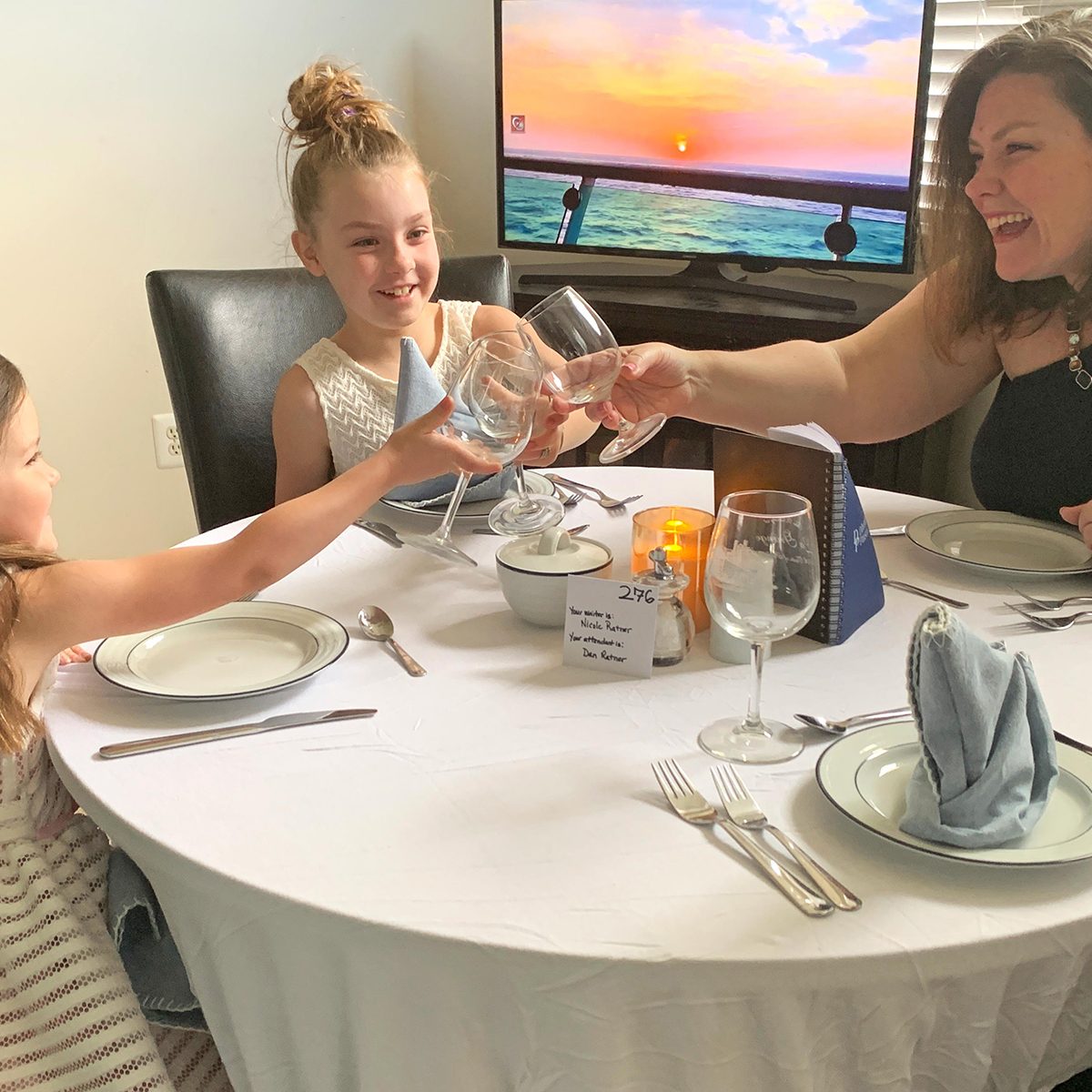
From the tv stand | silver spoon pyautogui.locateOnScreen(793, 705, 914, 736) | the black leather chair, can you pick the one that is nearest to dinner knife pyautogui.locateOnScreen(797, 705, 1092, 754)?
silver spoon pyautogui.locateOnScreen(793, 705, 914, 736)

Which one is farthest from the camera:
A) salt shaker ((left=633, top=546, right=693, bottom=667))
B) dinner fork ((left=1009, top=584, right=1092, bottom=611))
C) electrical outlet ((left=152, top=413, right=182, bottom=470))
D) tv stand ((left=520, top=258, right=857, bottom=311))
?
electrical outlet ((left=152, top=413, right=182, bottom=470))

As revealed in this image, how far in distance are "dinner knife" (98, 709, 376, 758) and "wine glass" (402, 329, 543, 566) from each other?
32 cm

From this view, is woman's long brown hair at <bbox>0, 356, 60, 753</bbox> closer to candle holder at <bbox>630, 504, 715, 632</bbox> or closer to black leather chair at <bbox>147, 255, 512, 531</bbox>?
candle holder at <bbox>630, 504, 715, 632</bbox>

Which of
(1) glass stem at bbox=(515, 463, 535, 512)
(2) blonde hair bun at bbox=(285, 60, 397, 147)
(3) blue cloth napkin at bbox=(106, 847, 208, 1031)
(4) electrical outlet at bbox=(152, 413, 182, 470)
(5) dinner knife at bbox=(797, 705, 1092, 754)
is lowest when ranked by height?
(3) blue cloth napkin at bbox=(106, 847, 208, 1031)

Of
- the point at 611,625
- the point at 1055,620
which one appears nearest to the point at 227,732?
the point at 611,625

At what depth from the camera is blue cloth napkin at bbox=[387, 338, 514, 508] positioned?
5.51 feet

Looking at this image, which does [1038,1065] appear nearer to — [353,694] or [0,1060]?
[353,694]

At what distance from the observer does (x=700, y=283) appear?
3006mm

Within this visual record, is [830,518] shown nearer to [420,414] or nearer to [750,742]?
[750,742]

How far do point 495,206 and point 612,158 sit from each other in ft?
2.03

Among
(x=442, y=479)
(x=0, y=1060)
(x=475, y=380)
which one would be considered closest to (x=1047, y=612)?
(x=475, y=380)

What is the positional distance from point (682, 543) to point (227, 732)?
0.50 metres

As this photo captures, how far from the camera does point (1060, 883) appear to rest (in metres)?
0.86

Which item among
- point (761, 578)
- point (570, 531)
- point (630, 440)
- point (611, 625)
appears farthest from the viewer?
point (570, 531)
